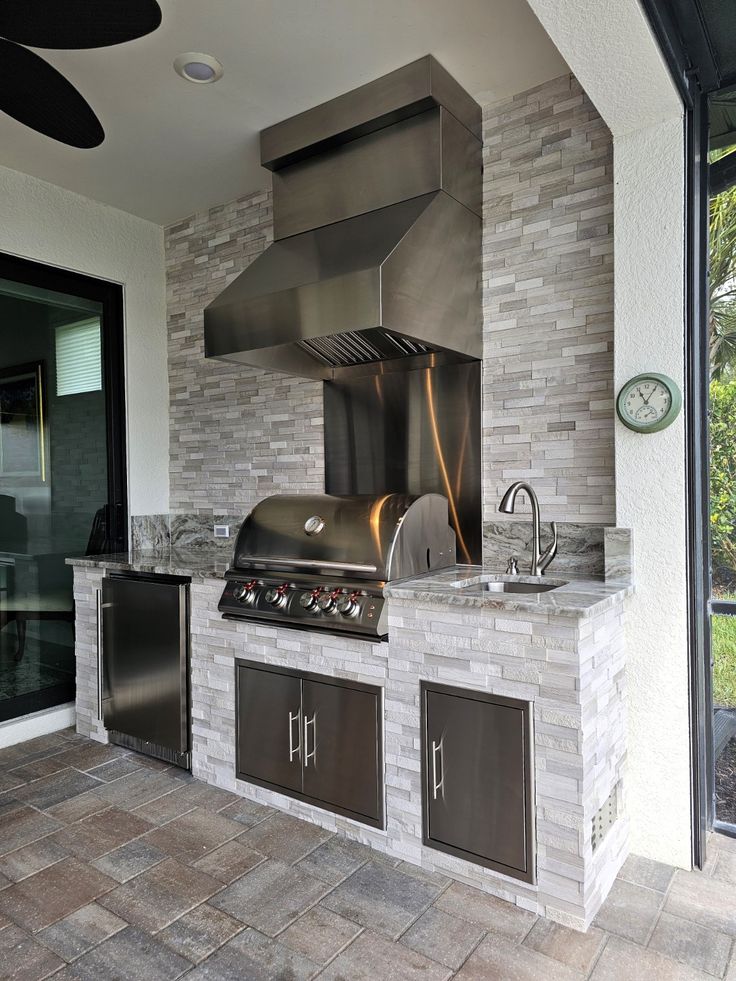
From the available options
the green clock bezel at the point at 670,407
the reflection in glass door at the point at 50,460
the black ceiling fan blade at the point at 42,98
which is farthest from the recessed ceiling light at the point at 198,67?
the green clock bezel at the point at 670,407

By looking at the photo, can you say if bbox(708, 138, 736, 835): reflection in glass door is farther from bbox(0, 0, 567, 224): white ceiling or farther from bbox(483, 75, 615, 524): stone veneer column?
bbox(0, 0, 567, 224): white ceiling

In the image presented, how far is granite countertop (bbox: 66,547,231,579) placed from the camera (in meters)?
2.96

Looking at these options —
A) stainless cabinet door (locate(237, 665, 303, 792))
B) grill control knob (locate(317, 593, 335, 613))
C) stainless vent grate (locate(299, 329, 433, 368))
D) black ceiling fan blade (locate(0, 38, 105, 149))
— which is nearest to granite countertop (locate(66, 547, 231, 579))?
stainless cabinet door (locate(237, 665, 303, 792))

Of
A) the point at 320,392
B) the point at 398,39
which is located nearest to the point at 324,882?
the point at 320,392

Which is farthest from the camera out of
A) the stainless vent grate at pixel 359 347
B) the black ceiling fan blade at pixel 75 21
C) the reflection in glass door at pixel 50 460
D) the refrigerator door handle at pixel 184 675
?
the reflection in glass door at pixel 50 460

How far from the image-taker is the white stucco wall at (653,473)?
7.34 feet

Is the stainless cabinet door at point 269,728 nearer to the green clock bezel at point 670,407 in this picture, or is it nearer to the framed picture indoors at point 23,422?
the green clock bezel at point 670,407

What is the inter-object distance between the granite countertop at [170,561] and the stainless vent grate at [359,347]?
109 centimetres

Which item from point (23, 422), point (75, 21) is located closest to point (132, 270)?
point (23, 422)

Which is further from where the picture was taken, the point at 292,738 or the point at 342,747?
the point at 292,738

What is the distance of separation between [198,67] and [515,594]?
2.32 meters

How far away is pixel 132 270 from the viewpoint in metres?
4.04

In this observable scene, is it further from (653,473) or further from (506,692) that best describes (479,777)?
(653,473)

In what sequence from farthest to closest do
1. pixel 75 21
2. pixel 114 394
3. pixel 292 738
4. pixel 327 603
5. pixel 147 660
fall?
pixel 114 394, pixel 147 660, pixel 292 738, pixel 327 603, pixel 75 21
